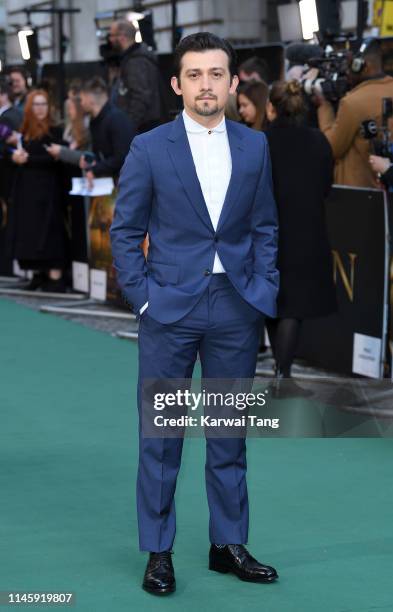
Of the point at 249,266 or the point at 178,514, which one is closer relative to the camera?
the point at 249,266

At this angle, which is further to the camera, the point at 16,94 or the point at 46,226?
the point at 16,94

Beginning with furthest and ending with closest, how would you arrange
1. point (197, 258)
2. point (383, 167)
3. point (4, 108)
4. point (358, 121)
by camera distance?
1. point (4, 108)
2. point (358, 121)
3. point (383, 167)
4. point (197, 258)

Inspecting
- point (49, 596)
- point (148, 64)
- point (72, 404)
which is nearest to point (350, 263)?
point (72, 404)

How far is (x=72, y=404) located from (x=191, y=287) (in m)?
3.52

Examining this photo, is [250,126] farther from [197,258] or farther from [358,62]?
[197,258]

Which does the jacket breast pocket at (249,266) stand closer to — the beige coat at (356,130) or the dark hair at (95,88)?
the beige coat at (356,130)

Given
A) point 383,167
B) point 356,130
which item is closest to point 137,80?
point 356,130

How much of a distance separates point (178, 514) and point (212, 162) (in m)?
1.76

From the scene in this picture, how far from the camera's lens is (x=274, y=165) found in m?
7.60

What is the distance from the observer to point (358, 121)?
334 inches

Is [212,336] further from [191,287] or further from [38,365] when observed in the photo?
[38,365]

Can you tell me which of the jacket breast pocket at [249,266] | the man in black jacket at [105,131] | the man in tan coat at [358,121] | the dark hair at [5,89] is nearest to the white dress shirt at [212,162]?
the jacket breast pocket at [249,266]

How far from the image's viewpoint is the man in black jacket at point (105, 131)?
10.7 m

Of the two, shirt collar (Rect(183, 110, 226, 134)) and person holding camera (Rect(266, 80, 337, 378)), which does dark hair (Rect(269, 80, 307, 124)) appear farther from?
shirt collar (Rect(183, 110, 226, 134))
